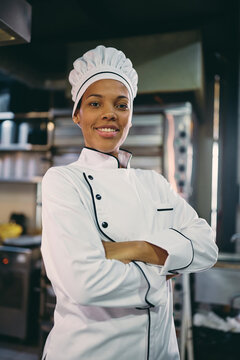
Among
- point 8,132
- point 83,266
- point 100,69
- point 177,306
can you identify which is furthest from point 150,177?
point 8,132

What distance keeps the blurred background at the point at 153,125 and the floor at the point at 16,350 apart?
11 mm

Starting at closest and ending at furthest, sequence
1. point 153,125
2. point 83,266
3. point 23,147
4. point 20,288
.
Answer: point 83,266 < point 153,125 < point 20,288 < point 23,147

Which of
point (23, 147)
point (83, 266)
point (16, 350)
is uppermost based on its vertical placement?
point (23, 147)

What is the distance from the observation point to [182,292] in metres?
2.76

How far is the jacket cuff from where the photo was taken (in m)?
1.08

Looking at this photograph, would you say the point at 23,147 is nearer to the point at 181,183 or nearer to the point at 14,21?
the point at 181,183

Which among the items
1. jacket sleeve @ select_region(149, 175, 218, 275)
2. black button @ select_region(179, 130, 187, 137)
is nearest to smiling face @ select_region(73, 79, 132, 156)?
jacket sleeve @ select_region(149, 175, 218, 275)

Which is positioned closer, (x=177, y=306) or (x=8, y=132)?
Answer: (x=177, y=306)

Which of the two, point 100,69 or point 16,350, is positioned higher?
point 100,69

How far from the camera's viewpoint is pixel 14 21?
157 cm

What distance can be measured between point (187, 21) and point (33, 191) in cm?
285

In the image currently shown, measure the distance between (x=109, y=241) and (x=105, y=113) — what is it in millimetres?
476

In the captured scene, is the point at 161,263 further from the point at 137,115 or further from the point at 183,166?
the point at 137,115

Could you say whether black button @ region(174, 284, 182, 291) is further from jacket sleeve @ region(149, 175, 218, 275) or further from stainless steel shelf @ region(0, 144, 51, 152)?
stainless steel shelf @ region(0, 144, 51, 152)
